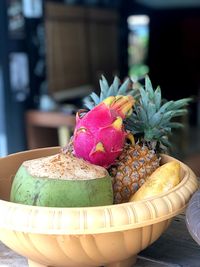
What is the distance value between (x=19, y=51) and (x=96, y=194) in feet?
9.20

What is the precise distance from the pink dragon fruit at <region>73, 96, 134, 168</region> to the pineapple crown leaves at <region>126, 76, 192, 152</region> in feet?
0.47

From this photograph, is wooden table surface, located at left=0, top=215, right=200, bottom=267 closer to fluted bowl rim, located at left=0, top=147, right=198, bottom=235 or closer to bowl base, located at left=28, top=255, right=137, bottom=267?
bowl base, located at left=28, top=255, right=137, bottom=267

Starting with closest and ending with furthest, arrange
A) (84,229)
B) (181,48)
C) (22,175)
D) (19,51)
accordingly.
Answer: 1. (84,229)
2. (22,175)
3. (19,51)
4. (181,48)

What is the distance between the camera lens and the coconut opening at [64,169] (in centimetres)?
72

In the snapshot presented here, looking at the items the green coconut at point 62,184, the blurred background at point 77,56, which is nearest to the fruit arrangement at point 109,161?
the green coconut at point 62,184

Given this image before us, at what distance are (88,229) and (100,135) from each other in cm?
22

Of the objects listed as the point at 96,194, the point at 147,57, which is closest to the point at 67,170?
the point at 96,194

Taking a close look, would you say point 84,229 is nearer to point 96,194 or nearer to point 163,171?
point 96,194

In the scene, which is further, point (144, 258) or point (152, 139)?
point (152, 139)

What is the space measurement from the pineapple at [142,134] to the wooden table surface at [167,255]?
0.12 meters

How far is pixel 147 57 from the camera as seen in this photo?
6.25 metres

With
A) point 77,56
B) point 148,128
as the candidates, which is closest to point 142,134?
point 148,128

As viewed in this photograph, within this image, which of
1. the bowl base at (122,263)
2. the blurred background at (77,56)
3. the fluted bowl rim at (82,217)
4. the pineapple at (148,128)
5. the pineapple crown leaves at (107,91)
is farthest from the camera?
the blurred background at (77,56)

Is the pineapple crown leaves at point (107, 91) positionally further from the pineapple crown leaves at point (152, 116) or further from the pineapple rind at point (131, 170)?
the pineapple rind at point (131, 170)
